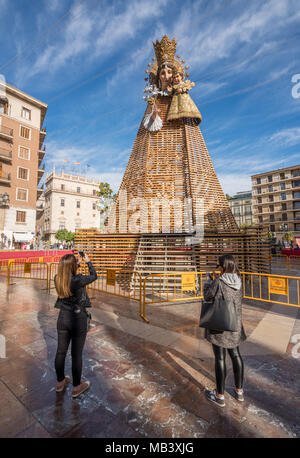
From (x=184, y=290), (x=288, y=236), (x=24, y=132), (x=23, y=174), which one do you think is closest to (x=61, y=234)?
(x=23, y=174)

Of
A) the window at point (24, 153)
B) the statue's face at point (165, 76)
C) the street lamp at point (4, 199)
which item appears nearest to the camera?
the statue's face at point (165, 76)

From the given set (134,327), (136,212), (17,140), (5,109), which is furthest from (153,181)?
(5,109)

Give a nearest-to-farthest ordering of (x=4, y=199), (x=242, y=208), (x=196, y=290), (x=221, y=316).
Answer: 1. (x=221, y=316)
2. (x=196, y=290)
3. (x=4, y=199)
4. (x=242, y=208)

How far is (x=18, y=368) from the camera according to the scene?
119 inches

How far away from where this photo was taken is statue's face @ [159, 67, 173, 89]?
13.4 meters

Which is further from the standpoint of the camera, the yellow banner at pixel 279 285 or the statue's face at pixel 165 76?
the statue's face at pixel 165 76

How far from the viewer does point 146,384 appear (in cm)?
267

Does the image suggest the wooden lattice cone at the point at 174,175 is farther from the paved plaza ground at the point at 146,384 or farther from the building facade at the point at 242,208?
the building facade at the point at 242,208

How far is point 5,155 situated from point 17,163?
1.53m

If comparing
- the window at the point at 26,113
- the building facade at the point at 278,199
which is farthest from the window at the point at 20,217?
the building facade at the point at 278,199

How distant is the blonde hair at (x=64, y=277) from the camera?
241cm

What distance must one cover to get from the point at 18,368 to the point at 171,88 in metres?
16.0

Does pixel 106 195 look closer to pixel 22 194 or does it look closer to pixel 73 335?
pixel 22 194

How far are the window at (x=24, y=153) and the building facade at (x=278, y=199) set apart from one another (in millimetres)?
49770
